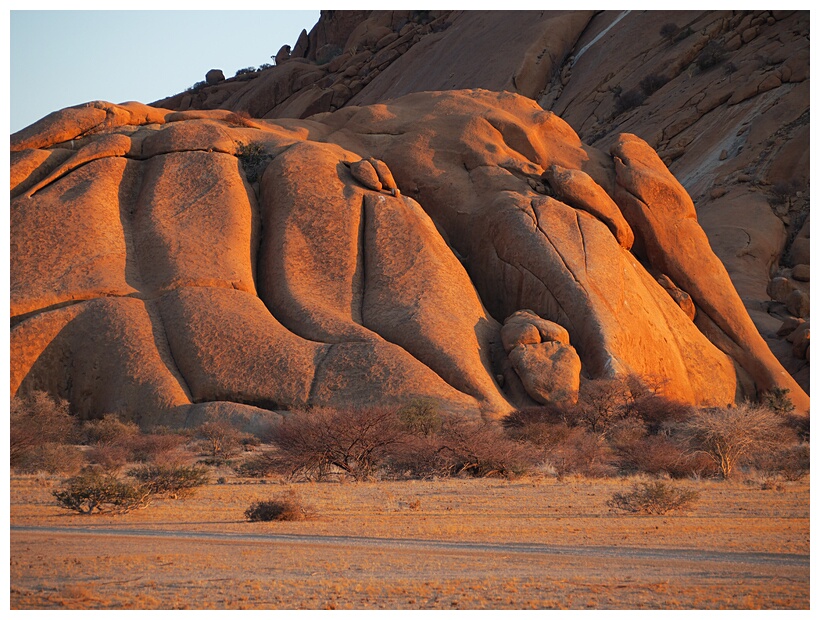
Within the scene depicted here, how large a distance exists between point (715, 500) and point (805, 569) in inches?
231

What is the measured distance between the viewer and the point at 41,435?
2389 centimetres

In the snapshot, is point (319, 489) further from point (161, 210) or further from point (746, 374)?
point (746, 374)

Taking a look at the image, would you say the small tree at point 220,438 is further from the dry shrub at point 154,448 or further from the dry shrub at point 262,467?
the dry shrub at point 262,467

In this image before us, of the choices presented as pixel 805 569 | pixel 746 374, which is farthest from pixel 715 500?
pixel 746 374

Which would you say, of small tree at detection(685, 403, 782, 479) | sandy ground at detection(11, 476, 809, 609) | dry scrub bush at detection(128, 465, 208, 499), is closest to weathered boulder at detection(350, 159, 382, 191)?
small tree at detection(685, 403, 782, 479)

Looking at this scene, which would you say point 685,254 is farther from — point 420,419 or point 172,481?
point 172,481

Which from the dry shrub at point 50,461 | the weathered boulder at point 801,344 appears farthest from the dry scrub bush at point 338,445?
the weathered boulder at point 801,344

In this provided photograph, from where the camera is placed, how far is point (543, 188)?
118 ft

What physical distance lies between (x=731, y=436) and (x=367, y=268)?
47.8ft

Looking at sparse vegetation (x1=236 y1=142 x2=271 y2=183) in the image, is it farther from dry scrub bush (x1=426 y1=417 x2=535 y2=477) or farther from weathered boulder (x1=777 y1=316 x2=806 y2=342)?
weathered boulder (x1=777 y1=316 x2=806 y2=342)

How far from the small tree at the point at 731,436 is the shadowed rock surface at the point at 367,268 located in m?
6.94

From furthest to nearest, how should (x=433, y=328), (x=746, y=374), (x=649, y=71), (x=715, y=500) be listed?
(x=649, y=71), (x=746, y=374), (x=433, y=328), (x=715, y=500)

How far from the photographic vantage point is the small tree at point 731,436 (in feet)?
66.4

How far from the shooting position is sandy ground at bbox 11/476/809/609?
9172mm
